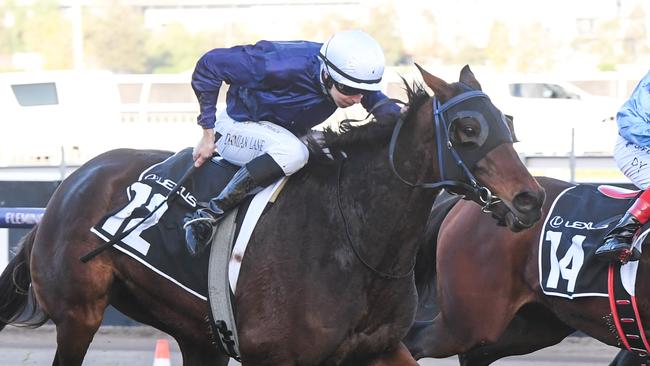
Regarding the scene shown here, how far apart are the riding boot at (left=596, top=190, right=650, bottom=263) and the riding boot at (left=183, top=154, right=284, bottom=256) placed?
1910 mm

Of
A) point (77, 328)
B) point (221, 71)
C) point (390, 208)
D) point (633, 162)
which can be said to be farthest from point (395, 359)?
point (633, 162)

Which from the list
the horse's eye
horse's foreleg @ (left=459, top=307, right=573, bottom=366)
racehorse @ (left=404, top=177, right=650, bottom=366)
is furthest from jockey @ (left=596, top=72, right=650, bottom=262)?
the horse's eye

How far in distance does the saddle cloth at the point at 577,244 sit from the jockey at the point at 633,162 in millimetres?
140

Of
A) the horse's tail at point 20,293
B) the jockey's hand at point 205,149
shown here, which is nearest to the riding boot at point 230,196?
the jockey's hand at point 205,149

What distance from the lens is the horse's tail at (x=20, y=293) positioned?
19.5 ft

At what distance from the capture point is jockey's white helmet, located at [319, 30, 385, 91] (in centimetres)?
472

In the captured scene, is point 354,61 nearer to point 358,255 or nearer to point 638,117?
point 358,255

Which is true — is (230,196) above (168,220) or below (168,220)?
above

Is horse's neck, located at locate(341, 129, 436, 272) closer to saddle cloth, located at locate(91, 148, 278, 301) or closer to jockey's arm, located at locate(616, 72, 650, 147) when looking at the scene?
saddle cloth, located at locate(91, 148, 278, 301)

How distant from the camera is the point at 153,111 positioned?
907 inches

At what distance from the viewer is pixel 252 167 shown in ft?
16.1

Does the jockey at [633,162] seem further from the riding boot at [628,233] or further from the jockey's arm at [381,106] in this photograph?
the jockey's arm at [381,106]

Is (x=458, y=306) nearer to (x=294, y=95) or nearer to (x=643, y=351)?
(x=643, y=351)

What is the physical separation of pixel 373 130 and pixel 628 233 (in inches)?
68.0
